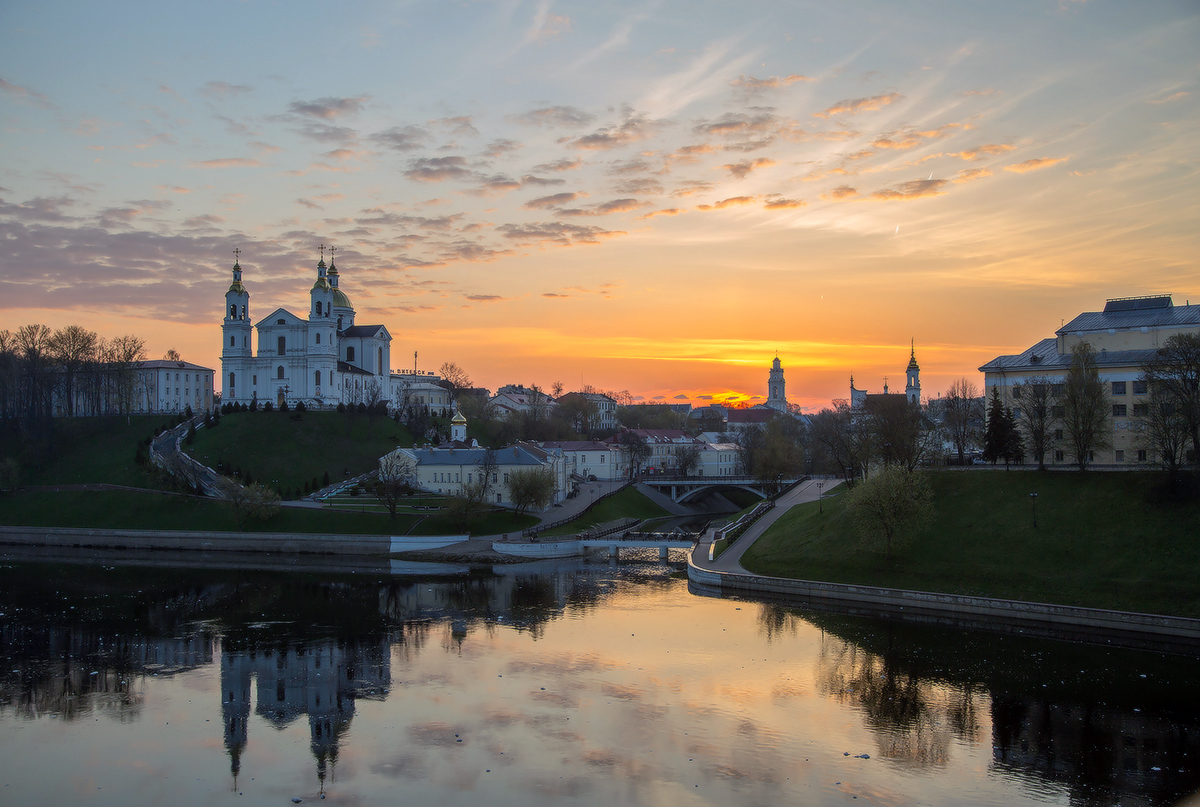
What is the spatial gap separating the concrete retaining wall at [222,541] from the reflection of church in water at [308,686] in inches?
890

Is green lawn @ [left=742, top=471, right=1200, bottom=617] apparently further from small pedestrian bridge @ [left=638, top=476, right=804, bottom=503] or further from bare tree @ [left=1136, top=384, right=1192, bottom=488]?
small pedestrian bridge @ [left=638, top=476, right=804, bottom=503]

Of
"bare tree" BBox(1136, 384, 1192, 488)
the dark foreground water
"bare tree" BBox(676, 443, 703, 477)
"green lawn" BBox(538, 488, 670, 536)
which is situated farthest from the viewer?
"bare tree" BBox(676, 443, 703, 477)

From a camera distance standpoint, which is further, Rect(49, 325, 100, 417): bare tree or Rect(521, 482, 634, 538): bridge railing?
Rect(49, 325, 100, 417): bare tree

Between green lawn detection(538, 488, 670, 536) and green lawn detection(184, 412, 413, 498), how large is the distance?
69.0 feet

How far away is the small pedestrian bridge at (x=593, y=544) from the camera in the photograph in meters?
56.0

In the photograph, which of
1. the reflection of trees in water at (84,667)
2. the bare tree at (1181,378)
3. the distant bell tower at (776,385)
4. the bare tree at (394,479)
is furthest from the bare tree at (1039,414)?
the distant bell tower at (776,385)

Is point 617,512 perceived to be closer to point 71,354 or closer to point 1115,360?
point 1115,360

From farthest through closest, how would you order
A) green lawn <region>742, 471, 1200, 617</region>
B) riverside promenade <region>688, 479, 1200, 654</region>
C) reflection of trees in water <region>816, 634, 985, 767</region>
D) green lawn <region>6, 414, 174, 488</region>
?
green lawn <region>6, 414, 174, 488</region> < green lawn <region>742, 471, 1200, 617</region> < riverside promenade <region>688, 479, 1200, 654</region> < reflection of trees in water <region>816, 634, 985, 767</region>

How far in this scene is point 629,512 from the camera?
73375 mm

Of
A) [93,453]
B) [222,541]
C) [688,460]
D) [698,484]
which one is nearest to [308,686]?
[222,541]

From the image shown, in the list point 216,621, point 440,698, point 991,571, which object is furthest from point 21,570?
point 991,571

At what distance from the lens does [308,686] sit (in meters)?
28.2

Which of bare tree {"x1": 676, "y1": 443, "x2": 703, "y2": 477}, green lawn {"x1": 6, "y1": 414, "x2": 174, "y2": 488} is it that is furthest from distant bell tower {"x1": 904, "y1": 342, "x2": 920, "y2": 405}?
green lawn {"x1": 6, "y1": 414, "x2": 174, "y2": 488}

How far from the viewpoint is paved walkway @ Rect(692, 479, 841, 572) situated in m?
47.7
